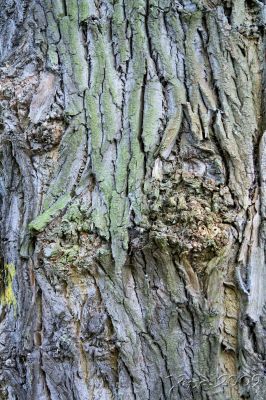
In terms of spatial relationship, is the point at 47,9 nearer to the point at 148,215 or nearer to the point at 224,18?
the point at 224,18

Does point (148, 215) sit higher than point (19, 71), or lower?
lower

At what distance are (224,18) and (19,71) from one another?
70 centimetres

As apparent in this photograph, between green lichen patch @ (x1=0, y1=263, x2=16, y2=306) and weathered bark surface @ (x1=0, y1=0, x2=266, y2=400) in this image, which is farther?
green lichen patch @ (x1=0, y1=263, x2=16, y2=306)

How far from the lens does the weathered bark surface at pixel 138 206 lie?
149 cm

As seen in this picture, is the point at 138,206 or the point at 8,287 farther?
the point at 8,287

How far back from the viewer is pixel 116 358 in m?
1.52

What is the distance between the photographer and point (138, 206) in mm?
1522

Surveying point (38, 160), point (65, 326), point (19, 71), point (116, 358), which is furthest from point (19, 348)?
point (19, 71)

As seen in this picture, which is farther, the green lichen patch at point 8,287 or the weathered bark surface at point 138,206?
the green lichen patch at point 8,287

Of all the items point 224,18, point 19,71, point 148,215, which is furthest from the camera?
point 19,71

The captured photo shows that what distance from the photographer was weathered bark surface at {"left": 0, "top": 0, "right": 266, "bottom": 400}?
1.49m

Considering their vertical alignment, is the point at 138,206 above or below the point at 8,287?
above

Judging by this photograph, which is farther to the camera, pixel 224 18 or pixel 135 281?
pixel 224 18

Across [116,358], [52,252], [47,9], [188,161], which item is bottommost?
[116,358]
